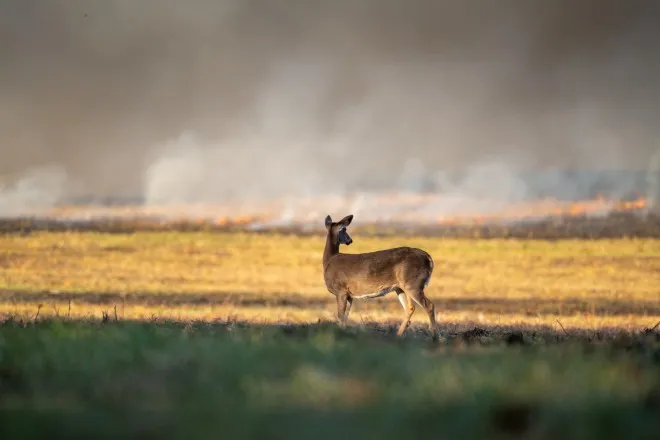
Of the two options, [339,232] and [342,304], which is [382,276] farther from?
[339,232]

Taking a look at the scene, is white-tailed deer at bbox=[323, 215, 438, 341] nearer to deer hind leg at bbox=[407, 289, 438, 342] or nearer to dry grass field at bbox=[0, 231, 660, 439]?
deer hind leg at bbox=[407, 289, 438, 342]

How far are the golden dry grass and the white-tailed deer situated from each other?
4649 millimetres

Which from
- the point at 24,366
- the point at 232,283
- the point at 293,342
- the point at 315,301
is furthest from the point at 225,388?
the point at 232,283

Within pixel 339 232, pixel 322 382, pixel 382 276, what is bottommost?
pixel 322 382

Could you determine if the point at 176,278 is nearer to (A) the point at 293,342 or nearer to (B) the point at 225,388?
(A) the point at 293,342

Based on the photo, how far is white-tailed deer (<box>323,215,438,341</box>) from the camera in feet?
61.3

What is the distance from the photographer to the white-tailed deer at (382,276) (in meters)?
18.7

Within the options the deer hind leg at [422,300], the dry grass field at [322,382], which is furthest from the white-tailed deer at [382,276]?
the dry grass field at [322,382]

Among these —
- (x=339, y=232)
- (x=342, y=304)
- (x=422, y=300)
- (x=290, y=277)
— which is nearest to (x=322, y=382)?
(x=422, y=300)

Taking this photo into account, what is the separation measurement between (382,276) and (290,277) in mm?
18197

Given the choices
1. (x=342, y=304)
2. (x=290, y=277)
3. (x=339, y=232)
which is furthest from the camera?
(x=290, y=277)

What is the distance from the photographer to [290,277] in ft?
122

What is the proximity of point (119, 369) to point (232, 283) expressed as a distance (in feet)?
85.0

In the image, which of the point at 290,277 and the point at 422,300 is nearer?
the point at 422,300
